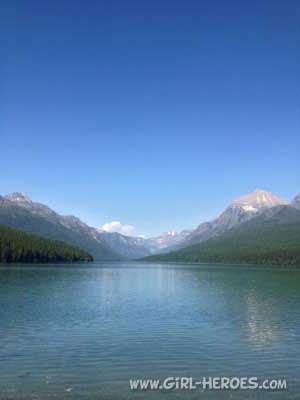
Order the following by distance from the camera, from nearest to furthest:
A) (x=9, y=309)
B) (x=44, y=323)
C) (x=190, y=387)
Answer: (x=190, y=387)
(x=44, y=323)
(x=9, y=309)

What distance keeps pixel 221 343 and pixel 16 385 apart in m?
18.7

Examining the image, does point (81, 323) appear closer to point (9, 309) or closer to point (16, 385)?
point (9, 309)

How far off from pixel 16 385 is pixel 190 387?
971 cm

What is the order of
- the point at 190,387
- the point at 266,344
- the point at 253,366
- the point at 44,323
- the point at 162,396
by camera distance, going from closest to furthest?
the point at 162,396 < the point at 190,387 < the point at 253,366 < the point at 266,344 < the point at 44,323

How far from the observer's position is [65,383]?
2412cm

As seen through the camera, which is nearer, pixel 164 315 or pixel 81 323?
pixel 81 323

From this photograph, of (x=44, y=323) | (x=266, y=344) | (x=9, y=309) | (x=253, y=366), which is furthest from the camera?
(x=9, y=309)

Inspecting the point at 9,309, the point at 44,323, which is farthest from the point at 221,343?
the point at 9,309

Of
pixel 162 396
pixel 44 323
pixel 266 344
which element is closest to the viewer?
pixel 162 396

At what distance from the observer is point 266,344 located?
118ft

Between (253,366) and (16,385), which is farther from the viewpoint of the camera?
(253,366)

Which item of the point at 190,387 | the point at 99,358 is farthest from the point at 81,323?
the point at 190,387

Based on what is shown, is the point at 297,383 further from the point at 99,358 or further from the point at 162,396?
the point at 99,358

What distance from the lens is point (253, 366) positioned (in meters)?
29.0
